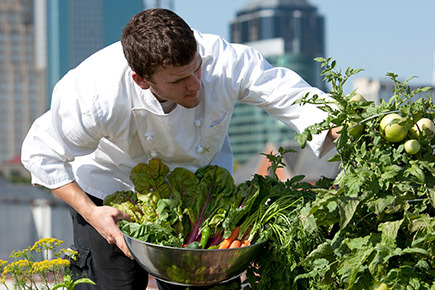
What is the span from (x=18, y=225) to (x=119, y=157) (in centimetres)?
4528

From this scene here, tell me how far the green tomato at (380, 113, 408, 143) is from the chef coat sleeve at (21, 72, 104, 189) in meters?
1.10

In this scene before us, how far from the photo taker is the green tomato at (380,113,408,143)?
7.34 feet

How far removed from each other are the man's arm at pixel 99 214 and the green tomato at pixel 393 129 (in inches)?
41.3

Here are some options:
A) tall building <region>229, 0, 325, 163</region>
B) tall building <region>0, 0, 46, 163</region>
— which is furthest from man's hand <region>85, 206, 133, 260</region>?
tall building <region>229, 0, 325, 163</region>

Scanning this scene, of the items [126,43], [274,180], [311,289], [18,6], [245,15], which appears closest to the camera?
[311,289]

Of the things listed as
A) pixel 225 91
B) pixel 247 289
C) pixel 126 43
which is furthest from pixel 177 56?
pixel 247 289

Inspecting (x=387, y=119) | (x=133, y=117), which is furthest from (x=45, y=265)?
(x=387, y=119)

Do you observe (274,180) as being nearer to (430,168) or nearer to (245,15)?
(430,168)

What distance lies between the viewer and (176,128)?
9.64 ft

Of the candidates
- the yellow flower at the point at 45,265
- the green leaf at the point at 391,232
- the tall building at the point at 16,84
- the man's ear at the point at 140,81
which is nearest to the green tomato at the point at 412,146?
the green leaf at the point at 391,232

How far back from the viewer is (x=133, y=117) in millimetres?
2908

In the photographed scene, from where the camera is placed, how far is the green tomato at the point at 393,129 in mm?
2236

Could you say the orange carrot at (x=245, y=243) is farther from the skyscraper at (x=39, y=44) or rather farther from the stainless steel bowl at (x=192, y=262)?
the skyscraper at (x=39, y=44)

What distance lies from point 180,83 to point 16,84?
345ft
